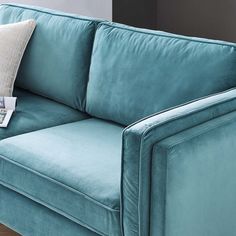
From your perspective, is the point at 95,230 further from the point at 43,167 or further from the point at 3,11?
the point at 3,11

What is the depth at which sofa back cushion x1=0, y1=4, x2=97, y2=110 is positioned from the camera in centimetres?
265

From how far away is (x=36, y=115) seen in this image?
8.51 feet

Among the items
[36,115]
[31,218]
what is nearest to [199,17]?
[36,115]

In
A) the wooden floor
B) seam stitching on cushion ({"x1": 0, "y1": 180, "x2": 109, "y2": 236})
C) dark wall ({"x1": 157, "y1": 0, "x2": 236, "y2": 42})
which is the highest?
dark wall ({"x1": 157, "y1": 0, "x2": 236, "y2": 42})

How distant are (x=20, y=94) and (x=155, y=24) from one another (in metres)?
1.98

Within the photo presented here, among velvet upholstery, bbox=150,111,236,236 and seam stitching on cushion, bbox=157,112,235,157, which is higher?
seam stitching on cushion, bbox=157,112,235,157

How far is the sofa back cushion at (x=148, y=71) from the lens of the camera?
219 centimetres

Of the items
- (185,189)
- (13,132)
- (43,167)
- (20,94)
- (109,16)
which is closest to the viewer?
(185,189)

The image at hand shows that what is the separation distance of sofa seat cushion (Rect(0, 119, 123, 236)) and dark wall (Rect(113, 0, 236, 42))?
188 cm

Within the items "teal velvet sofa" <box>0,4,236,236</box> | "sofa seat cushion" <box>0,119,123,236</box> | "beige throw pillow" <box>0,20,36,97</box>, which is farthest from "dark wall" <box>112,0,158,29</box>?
"sofa seat cushion" <box>0,119,123,236</box>

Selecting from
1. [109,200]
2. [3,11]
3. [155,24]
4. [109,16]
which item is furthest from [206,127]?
[155,24]

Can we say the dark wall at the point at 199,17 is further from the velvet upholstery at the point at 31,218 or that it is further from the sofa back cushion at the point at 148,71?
the velvet upholstery at the point at 31,218

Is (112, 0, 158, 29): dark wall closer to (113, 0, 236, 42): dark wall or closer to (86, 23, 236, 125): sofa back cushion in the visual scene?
(113, 0, 236, 42): dark wall

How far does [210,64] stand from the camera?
7.19ft
